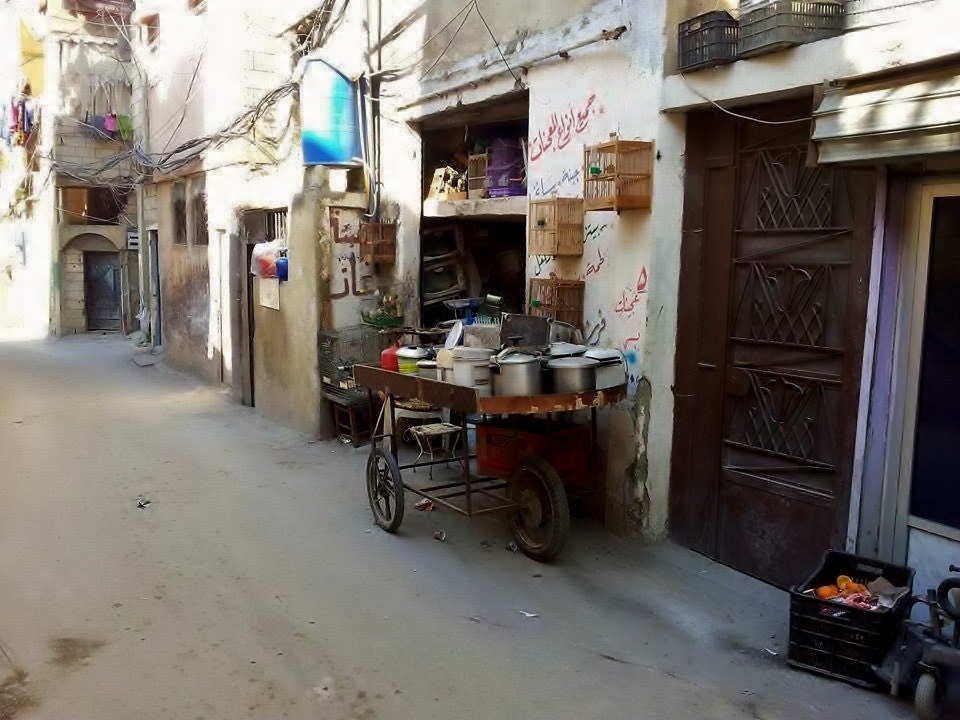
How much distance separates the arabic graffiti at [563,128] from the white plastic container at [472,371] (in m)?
2.13

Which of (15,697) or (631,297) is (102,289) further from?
Result: (15,697)

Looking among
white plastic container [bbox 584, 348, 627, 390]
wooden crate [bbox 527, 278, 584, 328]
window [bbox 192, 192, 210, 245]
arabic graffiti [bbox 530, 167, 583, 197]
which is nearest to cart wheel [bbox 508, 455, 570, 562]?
white plastic container [bbox 584, 348, 627, 390]

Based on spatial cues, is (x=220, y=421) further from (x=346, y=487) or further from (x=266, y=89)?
(x=266, y=89)

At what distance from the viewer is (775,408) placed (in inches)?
206

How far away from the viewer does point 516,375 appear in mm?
5340

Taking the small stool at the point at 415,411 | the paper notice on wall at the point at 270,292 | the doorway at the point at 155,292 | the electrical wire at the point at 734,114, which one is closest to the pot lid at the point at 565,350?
the electrical wire at the point at 734,114

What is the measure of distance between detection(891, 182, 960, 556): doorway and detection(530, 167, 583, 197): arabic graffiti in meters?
2.67

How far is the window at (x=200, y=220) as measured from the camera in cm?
1388

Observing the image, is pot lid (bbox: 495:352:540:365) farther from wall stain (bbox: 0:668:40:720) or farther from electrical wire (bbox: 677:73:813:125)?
wall stain (bbox: 0:668:40:720)

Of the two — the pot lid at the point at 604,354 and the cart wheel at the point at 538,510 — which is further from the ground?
the pot lid at the point at 604,354

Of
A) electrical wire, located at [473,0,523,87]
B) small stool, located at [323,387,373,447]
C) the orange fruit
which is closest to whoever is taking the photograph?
the orange fruit

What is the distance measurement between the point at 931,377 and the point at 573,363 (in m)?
2.05

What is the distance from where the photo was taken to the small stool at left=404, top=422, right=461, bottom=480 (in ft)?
25.3

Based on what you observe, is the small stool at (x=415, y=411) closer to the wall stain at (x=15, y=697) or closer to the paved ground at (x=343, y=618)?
the paved ground at (x=343, y=618)
